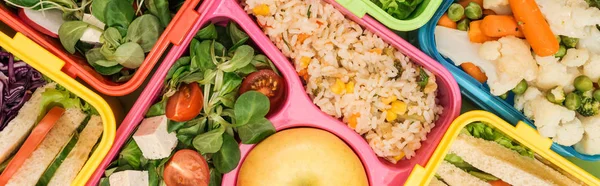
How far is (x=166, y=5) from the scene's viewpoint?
168 cm

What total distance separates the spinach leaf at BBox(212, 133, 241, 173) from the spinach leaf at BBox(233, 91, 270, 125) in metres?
0.07

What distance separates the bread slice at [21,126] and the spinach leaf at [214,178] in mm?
563

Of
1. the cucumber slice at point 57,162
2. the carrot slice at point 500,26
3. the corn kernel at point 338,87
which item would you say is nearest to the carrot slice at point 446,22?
the carrot slice at point 500,26

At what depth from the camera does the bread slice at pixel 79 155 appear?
1756 mm

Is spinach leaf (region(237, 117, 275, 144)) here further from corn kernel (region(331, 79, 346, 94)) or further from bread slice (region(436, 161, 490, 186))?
bread slice (region(436, 161, 490, 186))

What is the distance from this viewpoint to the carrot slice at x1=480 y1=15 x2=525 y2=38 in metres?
1.72

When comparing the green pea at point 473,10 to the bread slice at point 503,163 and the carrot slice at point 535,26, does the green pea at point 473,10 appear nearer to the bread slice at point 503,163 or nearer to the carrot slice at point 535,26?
the carrot slice at point 535,26

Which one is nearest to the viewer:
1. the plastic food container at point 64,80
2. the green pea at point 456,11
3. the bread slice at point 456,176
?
the plastic food container at point 64,80

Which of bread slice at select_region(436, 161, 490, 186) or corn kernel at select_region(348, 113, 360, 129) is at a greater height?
corn kernel at select_region(348, 113, 360, 129)

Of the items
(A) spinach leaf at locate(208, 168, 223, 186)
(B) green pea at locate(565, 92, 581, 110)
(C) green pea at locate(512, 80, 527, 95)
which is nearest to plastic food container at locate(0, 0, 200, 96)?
(A) spinach leaf at locate(208, 168, 223, 186)

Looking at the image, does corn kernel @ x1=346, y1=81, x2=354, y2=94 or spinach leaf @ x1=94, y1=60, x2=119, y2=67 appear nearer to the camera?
spinach leaf @ x1=94, y1=60, x2=119, y2=67

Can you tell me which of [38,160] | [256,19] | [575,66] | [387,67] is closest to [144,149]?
[38,160]

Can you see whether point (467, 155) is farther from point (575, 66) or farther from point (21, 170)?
point (21, 170)

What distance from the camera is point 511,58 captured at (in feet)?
5.57
